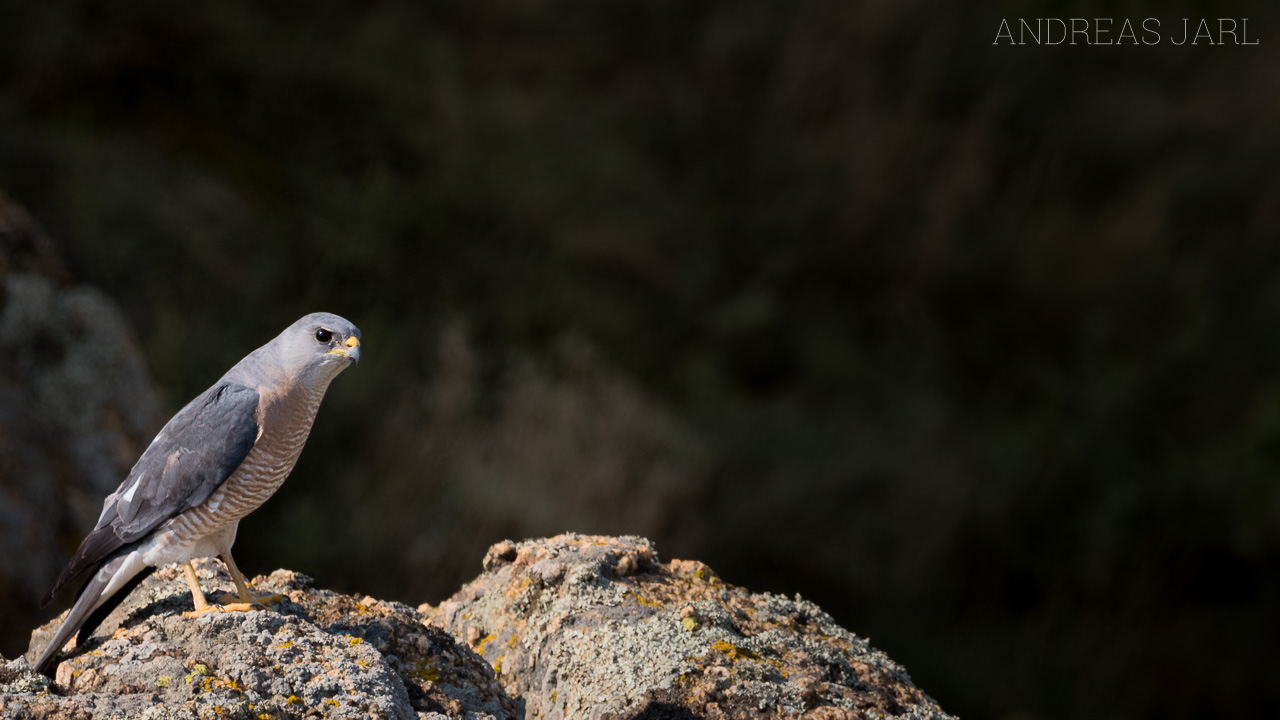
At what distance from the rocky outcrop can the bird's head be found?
43cm

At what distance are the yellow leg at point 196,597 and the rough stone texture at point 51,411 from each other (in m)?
1.51

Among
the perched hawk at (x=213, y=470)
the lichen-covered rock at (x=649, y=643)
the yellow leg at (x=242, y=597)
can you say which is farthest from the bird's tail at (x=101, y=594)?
the lichen-covered rock at (x=649, y=643)

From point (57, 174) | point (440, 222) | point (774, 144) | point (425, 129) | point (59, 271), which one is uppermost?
point (774, 144)

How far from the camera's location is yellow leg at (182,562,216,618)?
1.67m

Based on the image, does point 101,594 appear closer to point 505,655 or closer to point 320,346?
point 320,346

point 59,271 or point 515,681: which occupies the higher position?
point 59,271

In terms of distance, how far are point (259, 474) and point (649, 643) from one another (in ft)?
2.51

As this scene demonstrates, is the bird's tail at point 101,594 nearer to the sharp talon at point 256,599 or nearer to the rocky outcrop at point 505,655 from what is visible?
the rocky outcrop at point 505,655

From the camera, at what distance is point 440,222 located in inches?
238

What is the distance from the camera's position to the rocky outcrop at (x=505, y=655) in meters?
1.52

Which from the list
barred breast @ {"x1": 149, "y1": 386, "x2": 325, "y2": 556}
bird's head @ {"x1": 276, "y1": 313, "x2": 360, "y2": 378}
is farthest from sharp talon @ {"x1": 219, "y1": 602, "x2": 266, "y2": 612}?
bird's head @ {"x1": 276, "y1": 313, "x2": 360, "y2": 378}

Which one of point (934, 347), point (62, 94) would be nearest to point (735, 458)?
point (934, 347)

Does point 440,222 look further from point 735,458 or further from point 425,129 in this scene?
point 735,458

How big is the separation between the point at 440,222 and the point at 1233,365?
18.2ft
